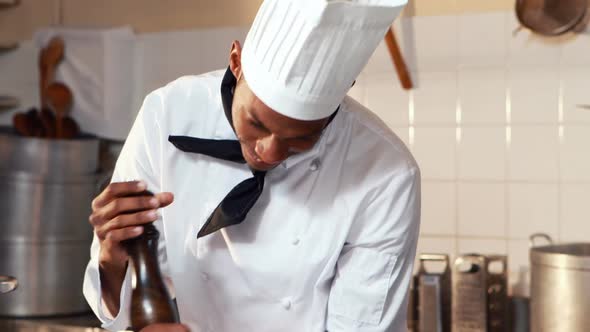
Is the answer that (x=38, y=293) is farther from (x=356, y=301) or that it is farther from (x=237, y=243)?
(x=356, y=301)

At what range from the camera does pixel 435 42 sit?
7.33 ft

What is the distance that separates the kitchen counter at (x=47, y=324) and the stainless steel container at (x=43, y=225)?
0.11 feet

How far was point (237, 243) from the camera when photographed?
144 cm

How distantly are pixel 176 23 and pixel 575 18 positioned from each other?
1.17m

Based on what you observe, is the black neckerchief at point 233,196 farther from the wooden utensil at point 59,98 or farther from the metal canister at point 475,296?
the wooden utensil at point 59,98

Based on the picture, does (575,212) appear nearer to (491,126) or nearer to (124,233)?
(491,126)

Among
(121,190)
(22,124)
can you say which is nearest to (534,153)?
(121,190)

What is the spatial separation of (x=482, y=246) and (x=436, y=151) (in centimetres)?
26

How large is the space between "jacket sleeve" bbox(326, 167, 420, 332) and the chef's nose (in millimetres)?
268

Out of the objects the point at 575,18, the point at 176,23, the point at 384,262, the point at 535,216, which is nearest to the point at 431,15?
the point at 575,18

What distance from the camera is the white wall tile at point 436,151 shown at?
2211 millimetres

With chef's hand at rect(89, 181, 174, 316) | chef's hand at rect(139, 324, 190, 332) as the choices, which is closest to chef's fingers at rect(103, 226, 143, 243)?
chef's hand at rect(89, 181, 174, 316)

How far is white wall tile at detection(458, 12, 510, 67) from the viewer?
7.08 ft

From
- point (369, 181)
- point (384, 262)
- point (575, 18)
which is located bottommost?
point (384, 262)
